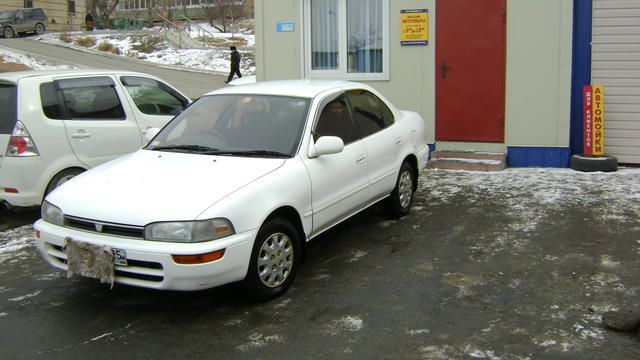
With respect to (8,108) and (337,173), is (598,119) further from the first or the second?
(8,108)

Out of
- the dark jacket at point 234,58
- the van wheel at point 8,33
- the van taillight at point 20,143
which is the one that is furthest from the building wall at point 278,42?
the van wheel at point 8,33

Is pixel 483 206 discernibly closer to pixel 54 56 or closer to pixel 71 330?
pixel 71 330

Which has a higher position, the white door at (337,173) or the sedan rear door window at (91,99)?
the sedan rear door window at (91,99)

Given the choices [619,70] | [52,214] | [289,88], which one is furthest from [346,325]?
[619,70]

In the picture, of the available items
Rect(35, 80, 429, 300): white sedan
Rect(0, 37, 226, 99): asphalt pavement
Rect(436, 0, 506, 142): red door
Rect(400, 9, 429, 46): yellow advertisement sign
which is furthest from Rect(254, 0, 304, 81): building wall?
Rect(0, 37, 226, 99): asphalt pavement

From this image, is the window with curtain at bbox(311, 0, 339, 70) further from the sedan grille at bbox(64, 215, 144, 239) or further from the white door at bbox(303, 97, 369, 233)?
the sedan grille at bbox(64, 215, 144, 239)

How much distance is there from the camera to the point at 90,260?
4.40 m

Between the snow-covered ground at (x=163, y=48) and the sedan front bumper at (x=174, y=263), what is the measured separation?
27.3m

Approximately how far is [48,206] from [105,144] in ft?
9.27

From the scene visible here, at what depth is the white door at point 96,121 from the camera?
7.30 metres

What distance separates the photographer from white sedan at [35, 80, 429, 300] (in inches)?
168

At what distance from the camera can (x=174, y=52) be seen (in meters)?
37.8

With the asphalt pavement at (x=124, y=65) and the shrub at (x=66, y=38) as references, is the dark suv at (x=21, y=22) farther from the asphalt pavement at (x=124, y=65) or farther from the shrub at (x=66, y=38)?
the shrub at (x=66, y=38)

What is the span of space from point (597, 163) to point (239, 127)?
5.61 meters
